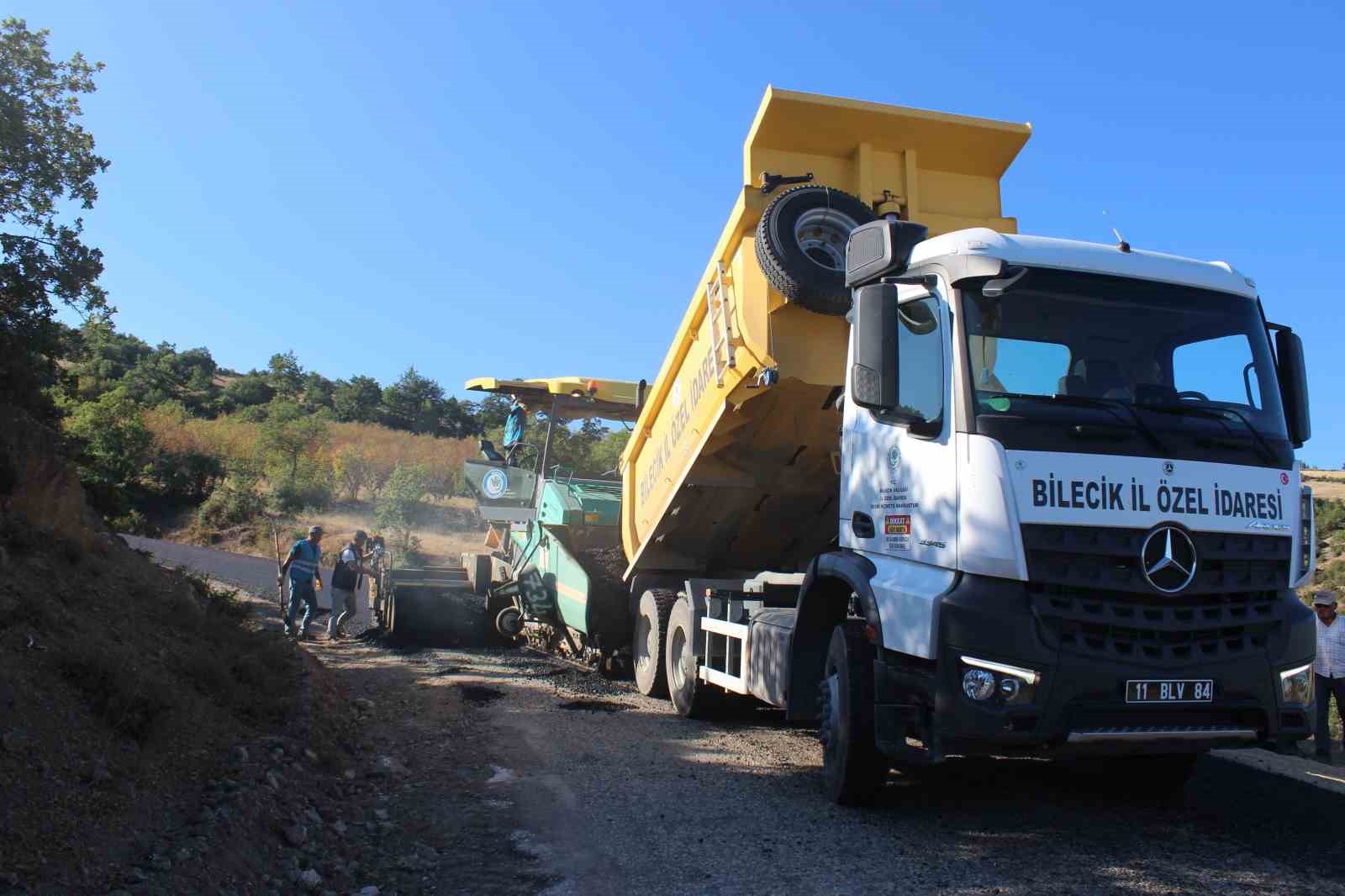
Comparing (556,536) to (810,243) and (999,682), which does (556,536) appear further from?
(999,682)

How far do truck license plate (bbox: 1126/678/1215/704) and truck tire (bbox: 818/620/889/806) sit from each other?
4.43ft

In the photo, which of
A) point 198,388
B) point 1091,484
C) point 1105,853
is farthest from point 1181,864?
point 198,388

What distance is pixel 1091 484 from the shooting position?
459cm

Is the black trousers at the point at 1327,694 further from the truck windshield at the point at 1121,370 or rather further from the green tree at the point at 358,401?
the green tree at the point at 358,401

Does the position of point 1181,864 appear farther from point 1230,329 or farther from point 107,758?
point 107,758

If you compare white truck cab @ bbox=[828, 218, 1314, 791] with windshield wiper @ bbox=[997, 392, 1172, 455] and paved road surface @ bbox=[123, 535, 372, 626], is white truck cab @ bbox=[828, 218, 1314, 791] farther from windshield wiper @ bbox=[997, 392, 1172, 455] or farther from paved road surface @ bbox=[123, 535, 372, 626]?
paved road surface @ bbox=[123, 535, 372, 626]

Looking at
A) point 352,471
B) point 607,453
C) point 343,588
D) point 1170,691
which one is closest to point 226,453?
point 352,471

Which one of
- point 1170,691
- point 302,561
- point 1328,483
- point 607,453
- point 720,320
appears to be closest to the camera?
point 1170,691

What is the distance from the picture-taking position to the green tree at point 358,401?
55344mm

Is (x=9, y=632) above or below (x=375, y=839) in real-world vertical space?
above

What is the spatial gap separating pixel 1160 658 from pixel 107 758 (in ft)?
15.6

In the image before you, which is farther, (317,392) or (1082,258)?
(317,392)

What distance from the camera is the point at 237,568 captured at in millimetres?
21156

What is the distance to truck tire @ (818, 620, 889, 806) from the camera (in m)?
5.42
